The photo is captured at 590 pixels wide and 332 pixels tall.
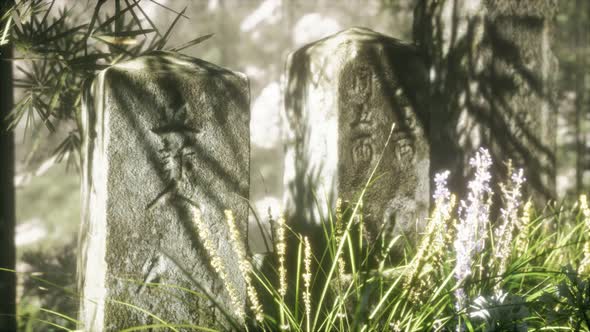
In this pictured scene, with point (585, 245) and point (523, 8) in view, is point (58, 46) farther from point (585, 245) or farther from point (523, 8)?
point (523, 8)

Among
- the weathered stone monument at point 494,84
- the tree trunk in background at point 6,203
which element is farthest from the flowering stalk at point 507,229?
the tree trunk in background at point 6,203

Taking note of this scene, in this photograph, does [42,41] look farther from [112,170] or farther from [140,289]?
[140,289]

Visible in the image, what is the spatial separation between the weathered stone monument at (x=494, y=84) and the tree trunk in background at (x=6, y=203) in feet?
7.53

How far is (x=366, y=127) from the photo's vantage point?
2.48m

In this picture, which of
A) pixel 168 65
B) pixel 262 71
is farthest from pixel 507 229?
pixel 262 71

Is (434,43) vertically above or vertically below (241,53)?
below

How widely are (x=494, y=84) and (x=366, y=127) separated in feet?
3.18

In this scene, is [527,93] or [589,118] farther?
[589,118]

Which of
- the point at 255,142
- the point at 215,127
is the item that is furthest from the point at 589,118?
the point at 215,127

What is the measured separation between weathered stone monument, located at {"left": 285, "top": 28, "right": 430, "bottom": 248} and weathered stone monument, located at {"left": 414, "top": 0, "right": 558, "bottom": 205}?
0.45m

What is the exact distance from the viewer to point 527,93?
3025 mm

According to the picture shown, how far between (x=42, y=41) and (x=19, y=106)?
14.0 inches

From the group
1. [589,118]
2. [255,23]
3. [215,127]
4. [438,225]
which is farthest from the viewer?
[255,23]

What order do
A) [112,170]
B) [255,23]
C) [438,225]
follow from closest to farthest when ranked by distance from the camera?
[438,225], [112,170], [255,23]
